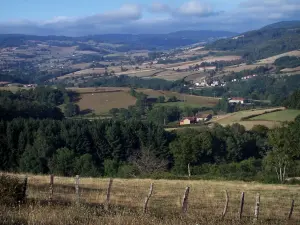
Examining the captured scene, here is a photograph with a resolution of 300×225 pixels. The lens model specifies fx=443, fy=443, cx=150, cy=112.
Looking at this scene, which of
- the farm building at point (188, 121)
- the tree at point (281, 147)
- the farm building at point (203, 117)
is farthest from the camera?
the farm building at point (203, 117)

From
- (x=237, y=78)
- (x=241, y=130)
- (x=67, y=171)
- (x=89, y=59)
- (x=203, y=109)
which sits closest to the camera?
(x=67, y=171)

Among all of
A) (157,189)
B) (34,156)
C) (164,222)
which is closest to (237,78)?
(34,156)

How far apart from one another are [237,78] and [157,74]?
26.7 m

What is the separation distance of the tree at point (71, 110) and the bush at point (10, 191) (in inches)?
2446

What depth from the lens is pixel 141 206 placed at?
37.3 feet

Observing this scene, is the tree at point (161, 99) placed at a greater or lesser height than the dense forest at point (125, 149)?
lesser

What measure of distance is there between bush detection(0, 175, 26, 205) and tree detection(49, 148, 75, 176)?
24.3 metres

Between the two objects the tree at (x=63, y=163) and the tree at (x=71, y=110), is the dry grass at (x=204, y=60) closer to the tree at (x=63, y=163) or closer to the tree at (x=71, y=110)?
the tree at (x=71, y=110)

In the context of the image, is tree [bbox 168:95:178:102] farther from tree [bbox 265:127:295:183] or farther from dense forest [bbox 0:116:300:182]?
tree [bbox 265:127:295:183]

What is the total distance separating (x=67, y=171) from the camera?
3397 centimetres

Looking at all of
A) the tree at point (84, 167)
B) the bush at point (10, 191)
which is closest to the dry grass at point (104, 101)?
the tree at point (84, 167)

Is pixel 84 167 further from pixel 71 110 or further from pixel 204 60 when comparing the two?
pixel 204 60

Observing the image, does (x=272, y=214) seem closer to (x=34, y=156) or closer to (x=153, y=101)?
(x=34, y=156)

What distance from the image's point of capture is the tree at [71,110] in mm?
70894
